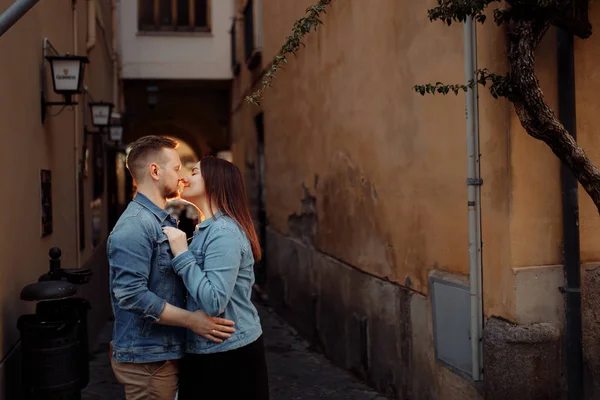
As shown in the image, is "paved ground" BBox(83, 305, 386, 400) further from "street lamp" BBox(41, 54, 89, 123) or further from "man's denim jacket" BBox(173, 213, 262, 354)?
"man's denim jacket" BBox(173, 213, 262, 354)

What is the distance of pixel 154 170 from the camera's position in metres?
3.01

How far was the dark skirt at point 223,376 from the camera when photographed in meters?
2.86

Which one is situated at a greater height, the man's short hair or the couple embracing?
the man's short hair

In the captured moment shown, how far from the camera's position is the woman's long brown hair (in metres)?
2.93

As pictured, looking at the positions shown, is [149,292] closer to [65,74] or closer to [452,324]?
[452,324]

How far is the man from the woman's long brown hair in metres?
0.17

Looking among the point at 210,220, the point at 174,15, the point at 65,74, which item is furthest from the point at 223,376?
the point at 174,15

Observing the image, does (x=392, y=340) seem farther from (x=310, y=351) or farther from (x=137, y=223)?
(x=137, y=223)

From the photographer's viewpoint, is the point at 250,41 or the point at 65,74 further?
the point at 250,41

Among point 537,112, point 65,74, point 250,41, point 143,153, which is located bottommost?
point 143,153

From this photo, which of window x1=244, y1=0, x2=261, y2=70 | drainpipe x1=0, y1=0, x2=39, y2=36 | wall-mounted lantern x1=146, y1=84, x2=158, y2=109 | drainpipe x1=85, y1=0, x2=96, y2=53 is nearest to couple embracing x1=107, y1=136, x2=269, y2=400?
drainpipe x1=0, y1=0, x2=39, y2=36

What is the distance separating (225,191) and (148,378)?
802 millimetres

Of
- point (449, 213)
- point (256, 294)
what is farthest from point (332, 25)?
point (256, 294)

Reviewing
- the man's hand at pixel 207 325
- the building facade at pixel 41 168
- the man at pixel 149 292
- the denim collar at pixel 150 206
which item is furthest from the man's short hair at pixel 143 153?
the building facade at pixel 41 168
